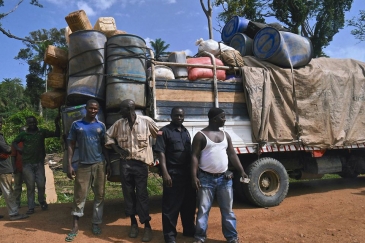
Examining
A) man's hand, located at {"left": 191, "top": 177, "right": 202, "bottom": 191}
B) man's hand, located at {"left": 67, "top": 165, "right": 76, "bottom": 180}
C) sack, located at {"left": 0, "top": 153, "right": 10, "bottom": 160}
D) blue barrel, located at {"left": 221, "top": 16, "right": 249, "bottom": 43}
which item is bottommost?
man's hand, located at {"left": 191, "top": 177, "right": 202, "bottom": 191}

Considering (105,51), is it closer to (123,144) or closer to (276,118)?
(123,144)

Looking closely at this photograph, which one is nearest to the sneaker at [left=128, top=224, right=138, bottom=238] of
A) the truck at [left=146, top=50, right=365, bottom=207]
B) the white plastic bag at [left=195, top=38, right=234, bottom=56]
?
the truck at [left=146, top=50, right=365, bottom=207]

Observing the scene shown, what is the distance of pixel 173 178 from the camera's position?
3928mm

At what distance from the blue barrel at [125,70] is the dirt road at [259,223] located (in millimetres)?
1808

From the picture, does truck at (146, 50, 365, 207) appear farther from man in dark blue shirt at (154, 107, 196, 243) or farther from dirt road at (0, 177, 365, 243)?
man in dark blue shirt at (154, 107, 196, 243)

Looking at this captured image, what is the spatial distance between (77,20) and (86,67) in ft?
2.65

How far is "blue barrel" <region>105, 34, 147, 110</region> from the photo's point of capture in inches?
186

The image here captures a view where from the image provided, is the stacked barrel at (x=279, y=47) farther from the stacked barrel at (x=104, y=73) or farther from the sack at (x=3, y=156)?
the sack at (x=3, y=156)

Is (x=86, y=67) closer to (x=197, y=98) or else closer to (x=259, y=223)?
(x=197, y=98)

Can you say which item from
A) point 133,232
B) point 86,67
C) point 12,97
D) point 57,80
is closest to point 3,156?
point 57,80

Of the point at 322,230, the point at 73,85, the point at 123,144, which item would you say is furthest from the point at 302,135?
the point at 73,85

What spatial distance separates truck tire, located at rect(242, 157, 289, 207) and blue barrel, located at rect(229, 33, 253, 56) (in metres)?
2.26

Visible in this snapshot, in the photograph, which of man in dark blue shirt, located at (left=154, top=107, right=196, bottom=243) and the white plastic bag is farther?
the white plastic bag

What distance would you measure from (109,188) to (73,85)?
5.14m
